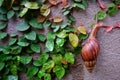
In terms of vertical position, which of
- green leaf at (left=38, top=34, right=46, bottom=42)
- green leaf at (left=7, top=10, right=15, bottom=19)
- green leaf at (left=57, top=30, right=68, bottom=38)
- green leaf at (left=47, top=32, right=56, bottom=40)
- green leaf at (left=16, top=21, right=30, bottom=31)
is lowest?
green leaf at (left=38, top=34, right=46, bottom=42)

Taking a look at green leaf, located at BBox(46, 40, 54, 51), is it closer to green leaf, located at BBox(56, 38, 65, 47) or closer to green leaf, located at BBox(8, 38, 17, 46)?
green leaf, located at BBox(56, 38, 65, 47)

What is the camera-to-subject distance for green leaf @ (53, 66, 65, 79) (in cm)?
141

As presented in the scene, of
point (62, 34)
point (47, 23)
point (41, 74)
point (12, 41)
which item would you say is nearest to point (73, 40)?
point (62, 34)

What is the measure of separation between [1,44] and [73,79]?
1.85 ft

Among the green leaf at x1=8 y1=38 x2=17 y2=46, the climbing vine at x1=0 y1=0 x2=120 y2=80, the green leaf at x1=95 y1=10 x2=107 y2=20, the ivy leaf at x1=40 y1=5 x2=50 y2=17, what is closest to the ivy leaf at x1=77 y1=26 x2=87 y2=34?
the climbing vine at x1=0 y1=0 x2=120 y2=80

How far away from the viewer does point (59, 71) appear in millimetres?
1420

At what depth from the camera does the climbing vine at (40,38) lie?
1.39m

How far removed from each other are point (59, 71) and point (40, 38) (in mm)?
255

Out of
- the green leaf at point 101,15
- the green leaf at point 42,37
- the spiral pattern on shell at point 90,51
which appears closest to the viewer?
the spiral pattern on shell at point 90,51

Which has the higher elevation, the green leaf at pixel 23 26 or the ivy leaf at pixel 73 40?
the green leaf at pixel 23 26

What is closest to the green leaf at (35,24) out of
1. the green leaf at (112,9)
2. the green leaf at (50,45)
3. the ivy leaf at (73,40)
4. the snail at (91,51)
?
the green leaf at (50,45)

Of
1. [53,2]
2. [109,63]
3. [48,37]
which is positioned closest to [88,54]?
[109,63]

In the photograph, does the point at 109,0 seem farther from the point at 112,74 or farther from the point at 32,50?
the point at 32,50

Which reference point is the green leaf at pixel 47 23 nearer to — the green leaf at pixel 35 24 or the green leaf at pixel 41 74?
the green leaf at pixel 35 24
